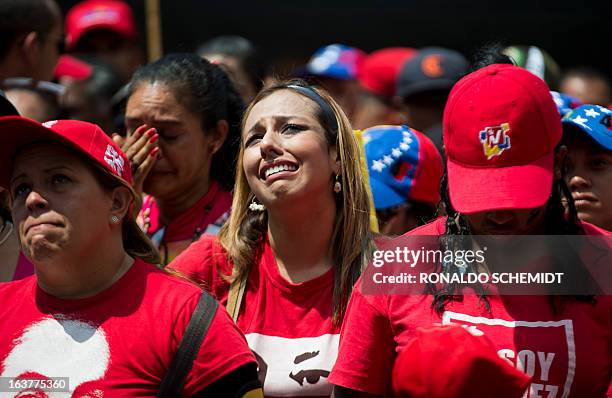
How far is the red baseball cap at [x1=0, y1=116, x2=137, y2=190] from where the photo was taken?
9.52 ft

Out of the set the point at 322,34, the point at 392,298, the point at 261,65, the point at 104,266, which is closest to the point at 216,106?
the point at 104,266

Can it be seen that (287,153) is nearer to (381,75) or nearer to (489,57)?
(489,57)

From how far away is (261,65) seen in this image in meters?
6.98

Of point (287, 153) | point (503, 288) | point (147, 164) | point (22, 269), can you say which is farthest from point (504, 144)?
point (22, 269)

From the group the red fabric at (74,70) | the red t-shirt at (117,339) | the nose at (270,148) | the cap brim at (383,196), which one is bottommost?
the red fabric at (74,70)

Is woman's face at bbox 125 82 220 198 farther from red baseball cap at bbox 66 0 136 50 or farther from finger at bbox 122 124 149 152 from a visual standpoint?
red baseball cap at bbox 66 0 136 50

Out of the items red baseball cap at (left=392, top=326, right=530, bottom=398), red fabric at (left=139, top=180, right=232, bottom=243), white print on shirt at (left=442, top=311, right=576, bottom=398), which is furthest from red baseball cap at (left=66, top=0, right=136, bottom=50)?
red baseball cap at (left=392, top=326, right=530, bottom=398)

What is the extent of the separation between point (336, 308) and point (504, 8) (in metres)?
6.14

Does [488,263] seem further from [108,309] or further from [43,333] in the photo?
[43,333]

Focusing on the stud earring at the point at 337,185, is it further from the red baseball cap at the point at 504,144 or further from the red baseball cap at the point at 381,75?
the red baseball cap at the point at 381,75

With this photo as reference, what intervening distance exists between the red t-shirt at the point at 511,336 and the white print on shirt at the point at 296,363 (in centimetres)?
37

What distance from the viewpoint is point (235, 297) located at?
3385 mm

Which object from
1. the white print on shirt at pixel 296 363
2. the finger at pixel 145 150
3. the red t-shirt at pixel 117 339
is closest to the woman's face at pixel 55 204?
the red t-shirt at pixel 117 339

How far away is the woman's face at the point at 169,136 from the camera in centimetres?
410
